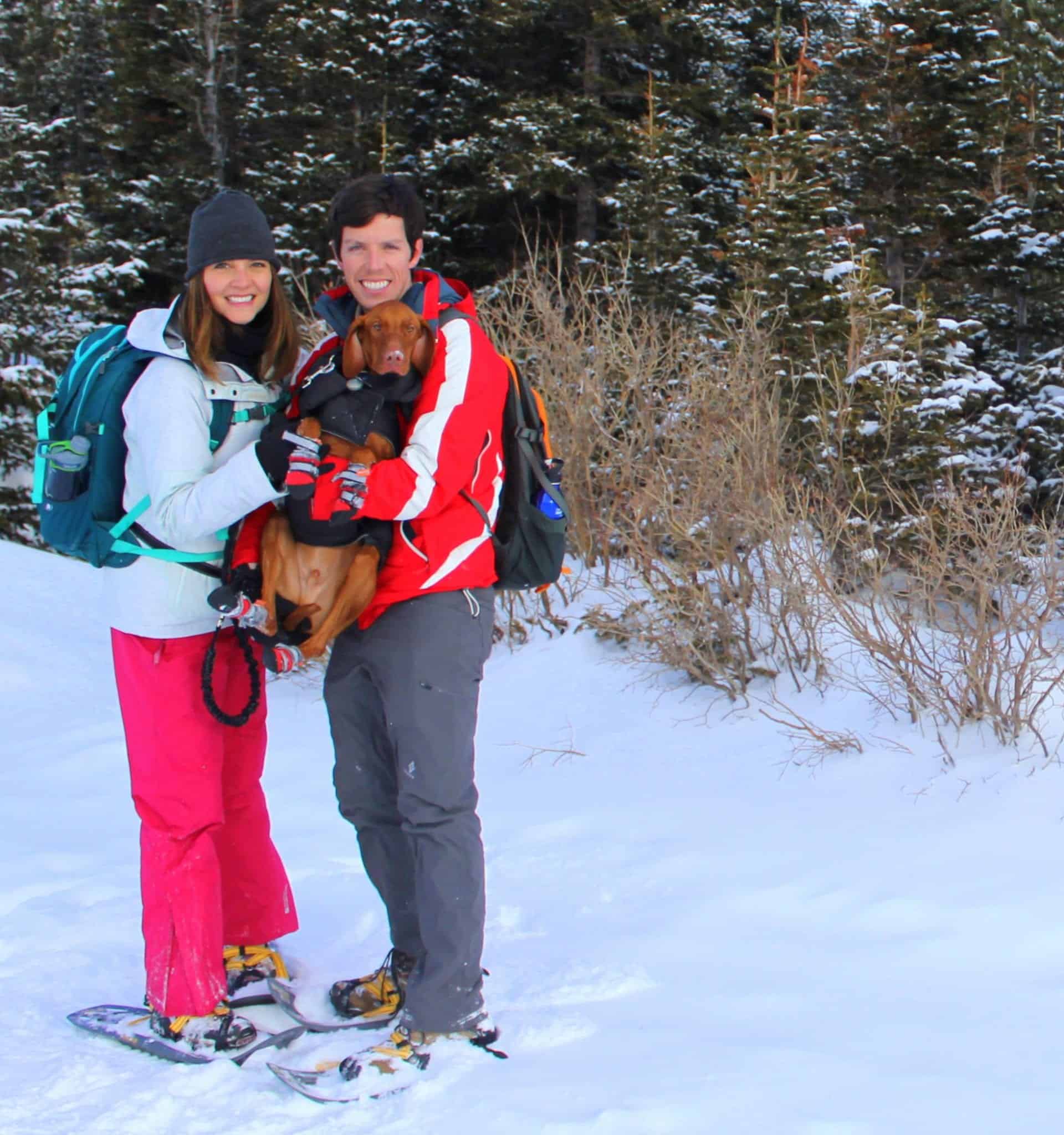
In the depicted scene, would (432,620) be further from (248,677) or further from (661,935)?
(661,935)

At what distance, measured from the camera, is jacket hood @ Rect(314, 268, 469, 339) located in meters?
2.80

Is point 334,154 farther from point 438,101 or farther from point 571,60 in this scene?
point 571,60

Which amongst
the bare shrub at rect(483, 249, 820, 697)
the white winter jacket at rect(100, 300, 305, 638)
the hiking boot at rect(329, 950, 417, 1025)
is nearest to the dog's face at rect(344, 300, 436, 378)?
the white winter jacket at rect(100, 300, 305, 638)

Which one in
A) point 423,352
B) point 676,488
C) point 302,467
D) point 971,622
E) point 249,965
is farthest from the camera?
point 676,488

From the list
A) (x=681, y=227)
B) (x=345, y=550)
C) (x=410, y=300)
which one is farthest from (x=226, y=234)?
(x=681, y=227)

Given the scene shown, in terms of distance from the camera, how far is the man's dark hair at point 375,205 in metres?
2.83

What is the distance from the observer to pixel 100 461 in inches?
112

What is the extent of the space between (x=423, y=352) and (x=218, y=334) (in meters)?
0.58

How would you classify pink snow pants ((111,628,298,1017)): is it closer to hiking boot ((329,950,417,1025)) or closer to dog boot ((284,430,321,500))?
hiking boot ((329,950,417,1025))

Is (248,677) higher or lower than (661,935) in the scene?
higher

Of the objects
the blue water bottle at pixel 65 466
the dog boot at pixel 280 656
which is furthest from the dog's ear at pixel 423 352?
the blue water bottle at pixel 65 466

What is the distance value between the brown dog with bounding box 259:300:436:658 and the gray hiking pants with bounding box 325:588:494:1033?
0.47 ft

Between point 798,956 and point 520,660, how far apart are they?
471 centimetres

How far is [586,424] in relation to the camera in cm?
905
